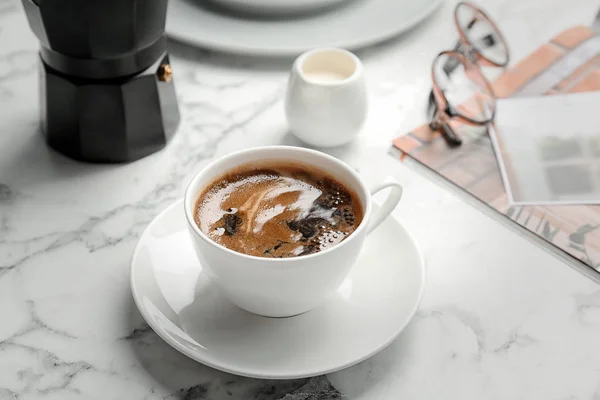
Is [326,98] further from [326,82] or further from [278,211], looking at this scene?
[278,211]

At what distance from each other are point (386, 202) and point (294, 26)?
0.43 m

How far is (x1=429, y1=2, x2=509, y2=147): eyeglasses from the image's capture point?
0.89 metres

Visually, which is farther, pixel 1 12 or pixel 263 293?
pixel 1 12

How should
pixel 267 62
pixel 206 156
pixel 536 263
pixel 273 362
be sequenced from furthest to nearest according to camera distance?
pixel 267 62 < pixel 206 156 < pixel 536 263 < pixel 273 362

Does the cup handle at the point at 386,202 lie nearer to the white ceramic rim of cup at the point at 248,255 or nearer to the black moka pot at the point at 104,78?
the white ceramic rim of cup at the point at 248,255

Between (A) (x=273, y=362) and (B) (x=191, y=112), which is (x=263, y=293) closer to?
(A) (x=273, y=362)

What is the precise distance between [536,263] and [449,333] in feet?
0.44

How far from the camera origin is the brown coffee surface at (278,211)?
62cm

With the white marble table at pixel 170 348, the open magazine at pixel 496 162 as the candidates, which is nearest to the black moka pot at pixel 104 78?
the white marble table at pixel 170 348

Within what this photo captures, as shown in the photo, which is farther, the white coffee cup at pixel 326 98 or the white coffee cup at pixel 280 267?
the white coffee cup at pixel 326 98

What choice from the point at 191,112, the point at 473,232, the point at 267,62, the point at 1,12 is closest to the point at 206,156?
the point at 191,112

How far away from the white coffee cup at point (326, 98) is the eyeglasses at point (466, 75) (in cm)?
11

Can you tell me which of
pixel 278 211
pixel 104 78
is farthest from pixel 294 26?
pixel 278 211

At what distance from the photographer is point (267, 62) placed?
998 mm
